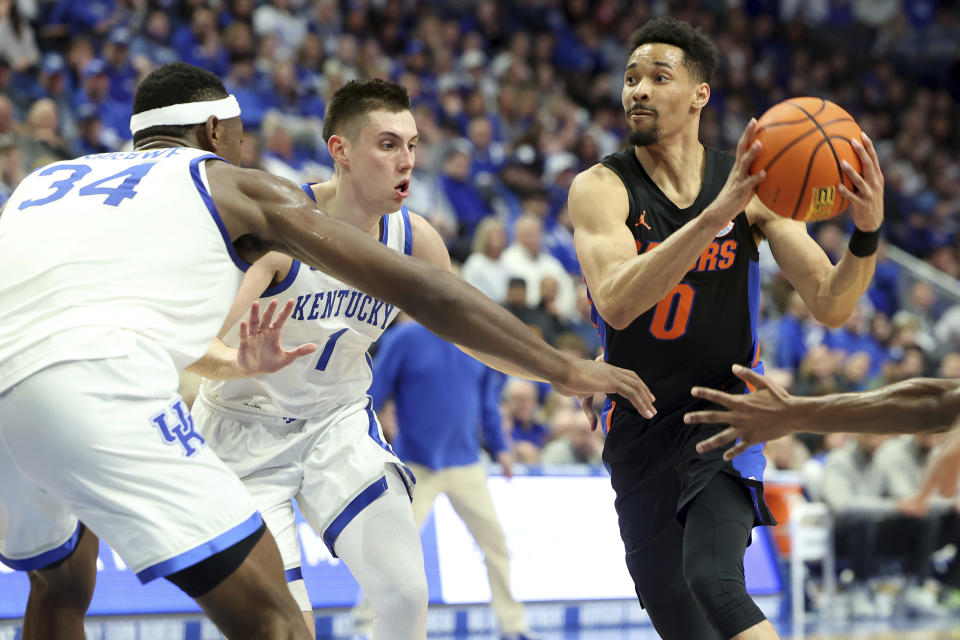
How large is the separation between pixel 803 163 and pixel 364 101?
1.87 meters

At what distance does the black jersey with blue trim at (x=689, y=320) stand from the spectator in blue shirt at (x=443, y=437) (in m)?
3.62

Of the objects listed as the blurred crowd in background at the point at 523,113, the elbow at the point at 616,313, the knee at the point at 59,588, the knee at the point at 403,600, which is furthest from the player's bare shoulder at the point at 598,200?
the blurred crowd in background at the point at 523,113

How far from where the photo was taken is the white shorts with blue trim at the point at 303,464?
4391 millimetres

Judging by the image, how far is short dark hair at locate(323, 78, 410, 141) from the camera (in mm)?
4773

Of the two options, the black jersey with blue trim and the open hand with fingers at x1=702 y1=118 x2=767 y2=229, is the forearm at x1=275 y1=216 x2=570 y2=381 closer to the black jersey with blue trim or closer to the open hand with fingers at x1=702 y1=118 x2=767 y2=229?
the open hand with fingers at x1=702 y1=118 x2=767 y2=229

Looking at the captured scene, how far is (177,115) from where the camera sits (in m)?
3.81

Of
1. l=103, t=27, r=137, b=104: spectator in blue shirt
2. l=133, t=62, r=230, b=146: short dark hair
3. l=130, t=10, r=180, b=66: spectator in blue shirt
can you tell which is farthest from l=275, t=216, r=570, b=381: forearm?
l=130, t=10, r=180, b=66: spectator in blue shirt

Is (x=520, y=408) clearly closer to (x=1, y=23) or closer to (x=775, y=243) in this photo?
(x=775, y=243)

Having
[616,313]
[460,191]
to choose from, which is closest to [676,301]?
[616,313]

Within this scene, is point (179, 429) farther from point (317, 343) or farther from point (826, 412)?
point (826, 412)

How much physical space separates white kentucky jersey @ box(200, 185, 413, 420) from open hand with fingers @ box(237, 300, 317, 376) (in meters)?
0.38

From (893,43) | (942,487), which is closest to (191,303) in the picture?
(942,487)

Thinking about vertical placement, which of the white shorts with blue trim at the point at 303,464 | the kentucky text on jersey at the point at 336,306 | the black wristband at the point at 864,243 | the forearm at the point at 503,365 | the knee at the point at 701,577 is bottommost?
the knee at the point at 701,577

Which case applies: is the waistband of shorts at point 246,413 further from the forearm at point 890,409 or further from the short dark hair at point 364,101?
the forearm at point 890,409
